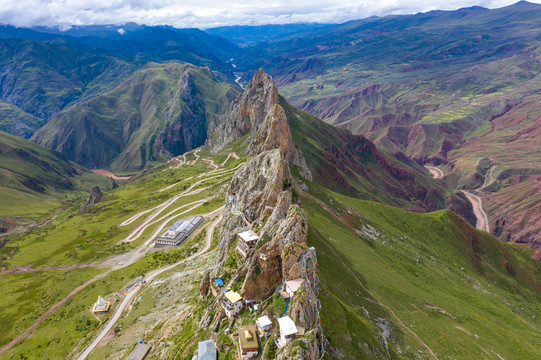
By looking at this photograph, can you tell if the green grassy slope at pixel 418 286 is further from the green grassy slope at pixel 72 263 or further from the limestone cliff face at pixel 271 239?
the green grassy slope at pixel 72 263

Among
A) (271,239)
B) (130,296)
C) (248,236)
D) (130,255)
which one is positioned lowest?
(130,255)

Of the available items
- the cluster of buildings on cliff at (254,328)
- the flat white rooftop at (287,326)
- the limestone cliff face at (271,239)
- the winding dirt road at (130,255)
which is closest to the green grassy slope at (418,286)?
the limestone cliff face at (271,239)

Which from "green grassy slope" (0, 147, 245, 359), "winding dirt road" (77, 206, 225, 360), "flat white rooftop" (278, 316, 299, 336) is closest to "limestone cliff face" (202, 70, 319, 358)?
"flat white rooftop" (278, 316, 299, 336)

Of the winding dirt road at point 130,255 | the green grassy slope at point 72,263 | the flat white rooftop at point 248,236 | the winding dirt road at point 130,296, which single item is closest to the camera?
the flat white rooftop at point 248,236

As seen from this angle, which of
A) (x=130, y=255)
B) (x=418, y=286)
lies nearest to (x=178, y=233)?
(x=130, y=255)

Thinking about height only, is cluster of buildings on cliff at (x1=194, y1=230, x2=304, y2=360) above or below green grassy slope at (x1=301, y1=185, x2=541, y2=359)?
above

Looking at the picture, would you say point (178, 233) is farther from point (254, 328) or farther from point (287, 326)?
point (287, 326)

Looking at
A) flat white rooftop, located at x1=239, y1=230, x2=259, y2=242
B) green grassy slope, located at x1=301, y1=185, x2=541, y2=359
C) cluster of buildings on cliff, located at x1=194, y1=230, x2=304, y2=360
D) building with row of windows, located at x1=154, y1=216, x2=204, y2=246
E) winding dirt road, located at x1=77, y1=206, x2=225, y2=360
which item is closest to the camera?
cluster of buildings on cliff, located at x1=194, y1=230, x2=304, y2=360

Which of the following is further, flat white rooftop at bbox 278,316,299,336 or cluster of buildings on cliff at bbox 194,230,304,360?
cluster of buildings on cliff at bbox 194,230,304,360

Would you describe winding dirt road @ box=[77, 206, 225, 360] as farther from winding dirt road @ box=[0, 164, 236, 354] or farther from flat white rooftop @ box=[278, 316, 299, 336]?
flat white rooftop @ box=[278, 316, 299, 336]
